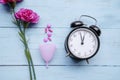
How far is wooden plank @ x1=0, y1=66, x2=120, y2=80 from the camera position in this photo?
1.12 m

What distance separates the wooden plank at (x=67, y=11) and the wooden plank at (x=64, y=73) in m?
0.19

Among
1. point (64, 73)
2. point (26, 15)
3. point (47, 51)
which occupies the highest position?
point (26, 15)

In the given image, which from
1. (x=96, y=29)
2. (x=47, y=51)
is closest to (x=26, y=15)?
(x=47, y=51)

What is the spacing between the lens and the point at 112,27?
114 cm

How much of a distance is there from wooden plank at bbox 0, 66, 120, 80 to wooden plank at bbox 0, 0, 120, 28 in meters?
0.19

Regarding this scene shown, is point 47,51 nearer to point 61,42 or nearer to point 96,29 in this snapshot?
point 61,42

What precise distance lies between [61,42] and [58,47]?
26 mm

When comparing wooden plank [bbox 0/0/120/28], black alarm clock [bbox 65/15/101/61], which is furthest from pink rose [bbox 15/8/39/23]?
black alarm clock [bbox 65/15/101/61]

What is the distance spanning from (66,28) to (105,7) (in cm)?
20

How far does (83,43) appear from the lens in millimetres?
1073

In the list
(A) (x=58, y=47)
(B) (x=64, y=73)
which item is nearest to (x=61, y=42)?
(A) (x=58, y=47)

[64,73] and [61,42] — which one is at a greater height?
[61,42]

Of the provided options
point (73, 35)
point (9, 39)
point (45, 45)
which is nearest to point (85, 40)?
point (73, 35)

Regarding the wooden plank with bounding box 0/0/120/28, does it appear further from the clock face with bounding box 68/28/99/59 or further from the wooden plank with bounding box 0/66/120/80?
the wooden plank with bounding box 0/66/120/80
